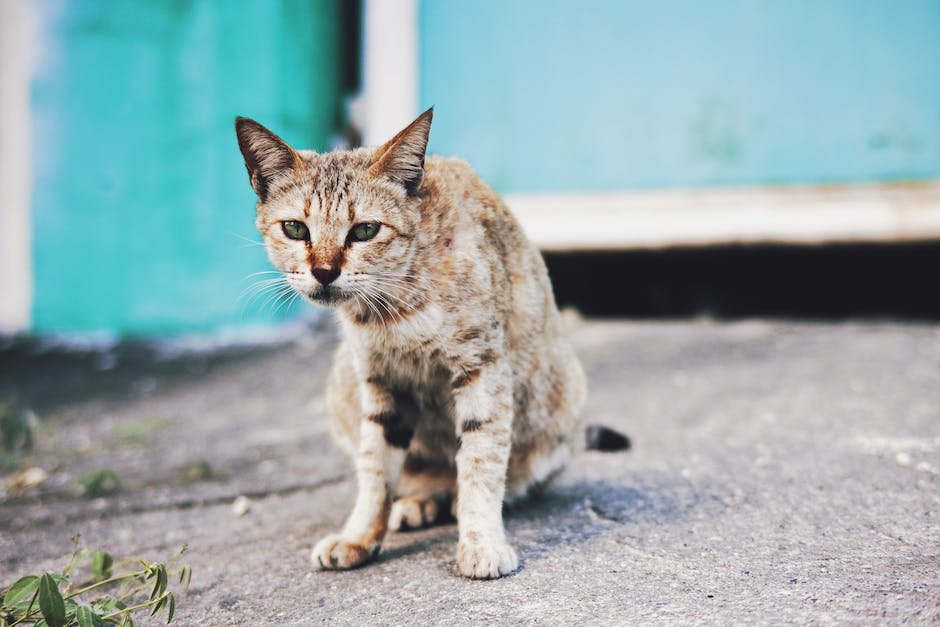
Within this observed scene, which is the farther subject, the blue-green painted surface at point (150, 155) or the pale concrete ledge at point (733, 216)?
the blue-green painted surface at point (150, 155)

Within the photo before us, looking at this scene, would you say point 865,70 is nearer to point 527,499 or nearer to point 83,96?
point 527,499

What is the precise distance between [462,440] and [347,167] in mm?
771

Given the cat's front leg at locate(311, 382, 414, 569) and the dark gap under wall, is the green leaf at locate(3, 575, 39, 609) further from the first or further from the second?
the dark gap under wall

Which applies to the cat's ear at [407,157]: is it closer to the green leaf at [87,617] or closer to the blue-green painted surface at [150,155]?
the green leaf at [87,617]

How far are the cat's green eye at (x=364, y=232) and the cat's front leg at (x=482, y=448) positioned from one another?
1.39 ft

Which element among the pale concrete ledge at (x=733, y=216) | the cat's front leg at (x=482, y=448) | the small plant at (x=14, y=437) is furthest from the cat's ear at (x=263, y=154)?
the pale concrete ledge at (x=733, y=216)

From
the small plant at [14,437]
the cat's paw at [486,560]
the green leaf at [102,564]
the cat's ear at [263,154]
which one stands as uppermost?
the cat's ear at [263,154]

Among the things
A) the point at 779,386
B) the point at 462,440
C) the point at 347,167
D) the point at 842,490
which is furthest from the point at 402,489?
the point at 779,386

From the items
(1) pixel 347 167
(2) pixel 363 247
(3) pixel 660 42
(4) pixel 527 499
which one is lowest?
(4) pixel 527 499

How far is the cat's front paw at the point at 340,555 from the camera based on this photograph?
78.9 inches

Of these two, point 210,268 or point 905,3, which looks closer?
point 905,3

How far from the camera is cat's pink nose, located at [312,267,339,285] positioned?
187 centimetres

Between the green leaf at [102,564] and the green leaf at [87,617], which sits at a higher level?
the green leaf at [87,617]

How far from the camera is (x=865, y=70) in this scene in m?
4.65
